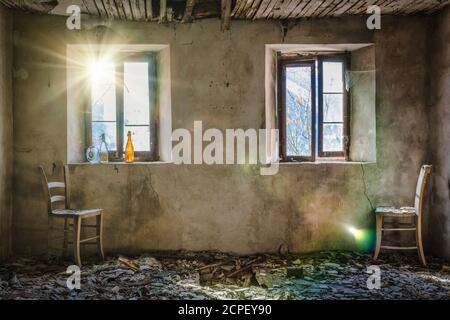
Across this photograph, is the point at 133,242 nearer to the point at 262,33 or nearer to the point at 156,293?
the point at 156,293

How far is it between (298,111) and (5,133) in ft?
11.4

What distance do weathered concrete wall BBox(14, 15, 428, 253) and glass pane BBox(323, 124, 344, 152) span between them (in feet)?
1.42

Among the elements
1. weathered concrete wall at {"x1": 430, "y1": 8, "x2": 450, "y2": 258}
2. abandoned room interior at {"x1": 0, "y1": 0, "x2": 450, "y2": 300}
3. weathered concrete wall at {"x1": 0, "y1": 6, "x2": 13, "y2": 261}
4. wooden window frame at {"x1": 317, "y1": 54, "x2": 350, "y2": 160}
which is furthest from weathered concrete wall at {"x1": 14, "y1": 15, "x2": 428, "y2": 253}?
wooden window frame at {"x1": 317, "y1": 54, "x2": 350, "y2": 160}

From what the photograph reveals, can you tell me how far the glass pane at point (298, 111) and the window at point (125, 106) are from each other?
1723 millimetres

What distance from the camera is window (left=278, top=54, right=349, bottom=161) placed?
485 centimetres

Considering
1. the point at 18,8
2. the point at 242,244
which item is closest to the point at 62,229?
the point at 242,244

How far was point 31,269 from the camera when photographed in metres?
3.99

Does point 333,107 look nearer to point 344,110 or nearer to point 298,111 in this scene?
point 344,110

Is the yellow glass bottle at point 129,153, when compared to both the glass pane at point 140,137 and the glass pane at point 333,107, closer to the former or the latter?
the glass pane at point 140,137

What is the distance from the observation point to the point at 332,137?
4914 mm

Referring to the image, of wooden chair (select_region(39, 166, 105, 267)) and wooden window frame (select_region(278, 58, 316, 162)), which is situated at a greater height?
wooden window frame (select_region(278, 58, 316, 162))

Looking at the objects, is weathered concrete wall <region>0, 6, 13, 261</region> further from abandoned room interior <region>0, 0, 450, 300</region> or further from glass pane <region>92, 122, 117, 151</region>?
glass pane <region>92, 122, 117, 151</region>

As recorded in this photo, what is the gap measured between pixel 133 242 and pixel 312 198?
2.18 m

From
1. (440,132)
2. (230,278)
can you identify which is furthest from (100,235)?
(440,132)
